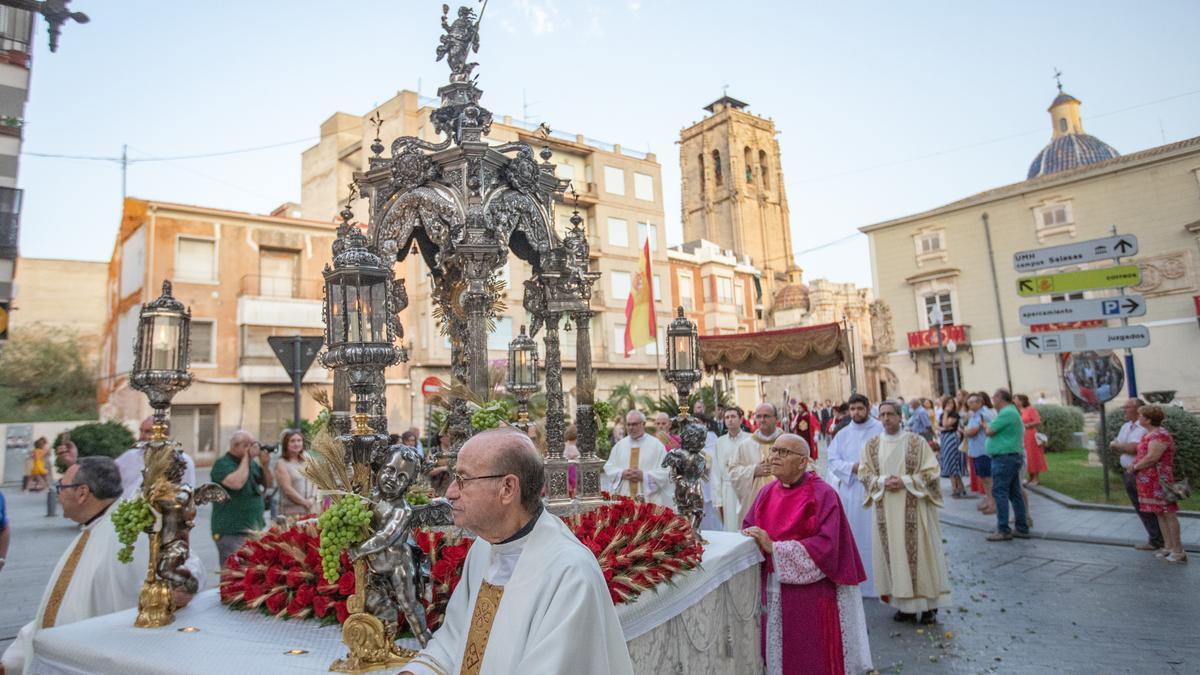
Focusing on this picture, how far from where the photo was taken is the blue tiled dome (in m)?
39.4

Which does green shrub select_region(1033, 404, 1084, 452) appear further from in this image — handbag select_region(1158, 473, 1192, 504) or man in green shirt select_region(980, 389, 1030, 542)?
handbag select_region(1158, 473, 1192, 504)

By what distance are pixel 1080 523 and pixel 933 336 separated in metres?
23.5

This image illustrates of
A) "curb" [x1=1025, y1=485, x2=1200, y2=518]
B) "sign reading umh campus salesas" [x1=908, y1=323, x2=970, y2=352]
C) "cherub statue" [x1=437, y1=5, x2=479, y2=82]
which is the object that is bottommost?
"curb" [x1=1025, y1=485, x2=1200, y2=518]

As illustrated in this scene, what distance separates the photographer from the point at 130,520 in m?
3.74

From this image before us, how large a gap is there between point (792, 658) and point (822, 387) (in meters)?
38.7

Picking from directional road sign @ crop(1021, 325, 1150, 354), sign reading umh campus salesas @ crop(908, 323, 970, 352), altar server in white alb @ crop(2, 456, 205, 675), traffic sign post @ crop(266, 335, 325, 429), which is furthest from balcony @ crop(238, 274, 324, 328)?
sign reading umh campus salesas @ crop(908, 323, 970, 352)

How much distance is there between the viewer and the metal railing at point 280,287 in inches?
988

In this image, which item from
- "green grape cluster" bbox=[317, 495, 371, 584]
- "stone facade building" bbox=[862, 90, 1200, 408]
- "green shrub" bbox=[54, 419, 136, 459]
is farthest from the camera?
"stone facade building" bbox=[862, 90, 1200, 408]

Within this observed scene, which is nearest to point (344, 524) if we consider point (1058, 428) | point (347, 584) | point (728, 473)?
point (347, 584)

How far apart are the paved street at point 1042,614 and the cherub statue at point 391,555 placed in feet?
12.5

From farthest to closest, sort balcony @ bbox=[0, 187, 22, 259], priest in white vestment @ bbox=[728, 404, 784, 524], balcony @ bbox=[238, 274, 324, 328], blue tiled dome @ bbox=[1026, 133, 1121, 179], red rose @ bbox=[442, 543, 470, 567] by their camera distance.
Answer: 1. blue tiled dome @ bbox=[1026, 133, 1121, 179]
2. balcony @ bbox=[238, 274, 324, 328]
3. balcony @ bbox=[0, 187, 22, 259]
4. priest in white vestment @ bbox=[728, 404, 784, 524]
5. red rose @ bbox=[442, 543, 470, 567]

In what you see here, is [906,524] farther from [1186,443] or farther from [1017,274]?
[1017,274]

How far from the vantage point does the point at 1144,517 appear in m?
8.12

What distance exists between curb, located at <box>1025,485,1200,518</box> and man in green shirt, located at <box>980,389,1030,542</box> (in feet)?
6.92
